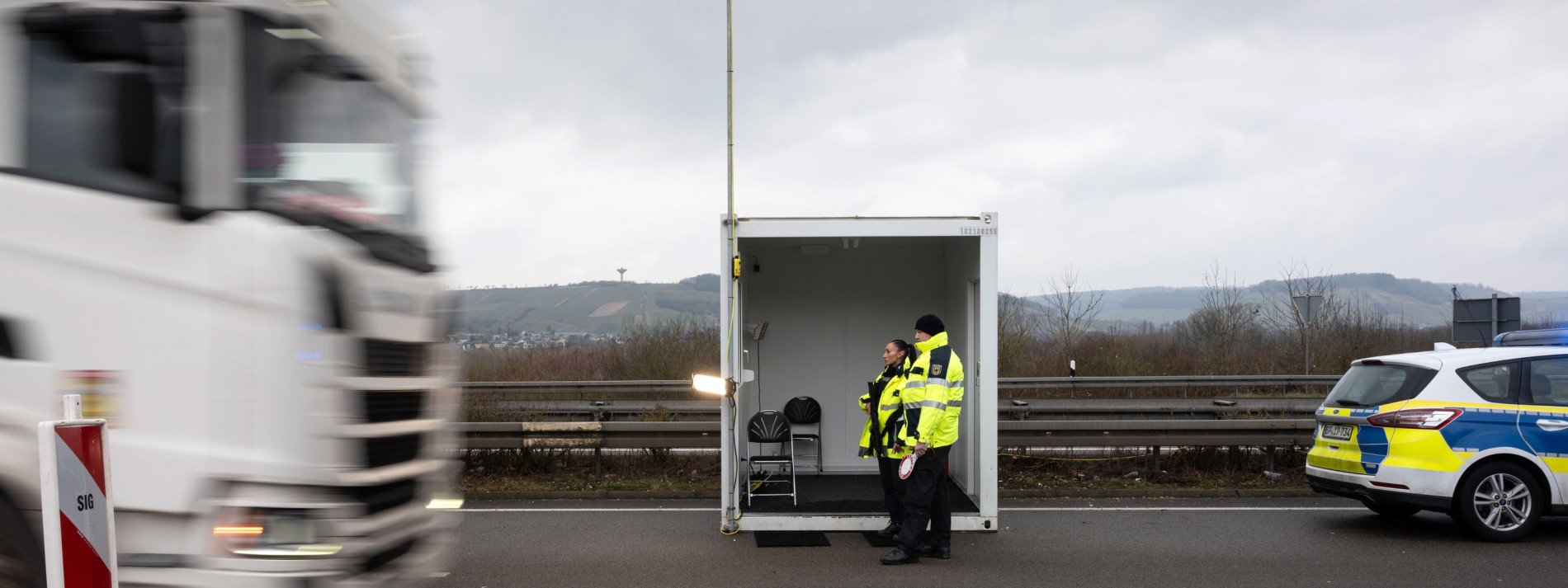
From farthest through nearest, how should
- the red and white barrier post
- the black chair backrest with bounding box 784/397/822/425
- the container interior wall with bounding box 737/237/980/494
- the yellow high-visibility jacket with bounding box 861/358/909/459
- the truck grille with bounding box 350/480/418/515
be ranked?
the container interior wall with bounding box 737/237/980/494 → the black chair backrest with bounding box 784/397/822/425 → the yellow high-visibility jacket with bounding box 861/358/909/459 → the truck grille with bounding box 350/480/418/515 → the red and white barrier post

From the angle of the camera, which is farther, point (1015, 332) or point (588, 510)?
point (1015, 332)

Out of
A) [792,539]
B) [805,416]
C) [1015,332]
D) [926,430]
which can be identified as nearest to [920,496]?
[926,430]

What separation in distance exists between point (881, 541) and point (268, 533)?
196 inches

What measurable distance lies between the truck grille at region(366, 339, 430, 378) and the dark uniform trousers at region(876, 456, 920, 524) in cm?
408

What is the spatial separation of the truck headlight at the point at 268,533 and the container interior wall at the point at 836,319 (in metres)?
6.73

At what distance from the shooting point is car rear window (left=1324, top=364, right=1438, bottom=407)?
295 inches

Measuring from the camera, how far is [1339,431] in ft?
25.7

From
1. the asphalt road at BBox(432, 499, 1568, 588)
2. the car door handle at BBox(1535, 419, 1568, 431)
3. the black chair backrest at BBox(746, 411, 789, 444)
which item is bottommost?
the asphalt road at BBox(432, 499, 1568, 588)

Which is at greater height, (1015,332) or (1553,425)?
(1015,332)

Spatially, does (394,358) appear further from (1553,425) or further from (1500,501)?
(1553,425)

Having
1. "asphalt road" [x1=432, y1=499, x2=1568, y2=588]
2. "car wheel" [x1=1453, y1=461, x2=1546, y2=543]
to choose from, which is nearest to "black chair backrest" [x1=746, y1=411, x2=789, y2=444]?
"asphalt road" [x1=432, y1=499, x2=1568, y2=588]

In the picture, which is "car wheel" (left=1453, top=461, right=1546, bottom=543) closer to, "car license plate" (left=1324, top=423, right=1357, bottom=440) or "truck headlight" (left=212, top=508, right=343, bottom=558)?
"car license plate" (left=1324, top=423, right=1357, bottom=440)

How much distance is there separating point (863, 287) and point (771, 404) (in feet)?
5.00

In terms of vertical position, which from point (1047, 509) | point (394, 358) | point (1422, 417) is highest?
point (394, 358)
